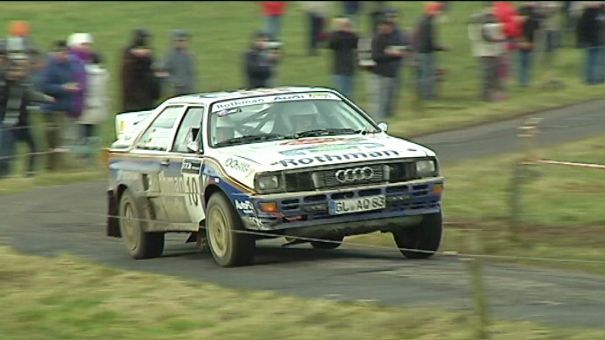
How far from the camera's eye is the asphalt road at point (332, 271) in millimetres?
9320

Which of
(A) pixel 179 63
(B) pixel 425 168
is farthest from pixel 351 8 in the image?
(B) pixel 425 168

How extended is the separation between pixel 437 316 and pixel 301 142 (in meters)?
3.41

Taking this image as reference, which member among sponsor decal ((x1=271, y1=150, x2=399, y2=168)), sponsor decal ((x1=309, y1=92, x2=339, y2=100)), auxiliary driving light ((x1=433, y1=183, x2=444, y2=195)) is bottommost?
auxiliary driving light ((x1=433, y1=183, x2=444, y2=195))

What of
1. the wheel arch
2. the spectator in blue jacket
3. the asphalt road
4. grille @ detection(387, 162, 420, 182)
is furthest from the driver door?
the spectator in blue jacket

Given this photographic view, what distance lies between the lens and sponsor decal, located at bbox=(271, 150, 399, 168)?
11.3 metres

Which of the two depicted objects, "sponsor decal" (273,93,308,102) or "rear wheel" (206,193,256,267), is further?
"sponsor decal" (273,93,308,102)

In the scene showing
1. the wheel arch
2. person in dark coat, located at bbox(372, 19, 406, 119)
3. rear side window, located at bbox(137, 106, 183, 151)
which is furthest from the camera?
person in dark coat, located at bbox(372, 19, 406, 119)

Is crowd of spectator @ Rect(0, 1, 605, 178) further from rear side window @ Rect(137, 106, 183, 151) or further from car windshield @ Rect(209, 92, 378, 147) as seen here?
car windshield @ Rect(209, 92, 378, 147)

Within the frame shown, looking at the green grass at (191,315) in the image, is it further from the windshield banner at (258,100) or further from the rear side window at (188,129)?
the windshield banner at (258,100)

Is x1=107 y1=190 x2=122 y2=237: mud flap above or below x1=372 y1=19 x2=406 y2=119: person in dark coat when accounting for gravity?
below

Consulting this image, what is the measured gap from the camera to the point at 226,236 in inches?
459

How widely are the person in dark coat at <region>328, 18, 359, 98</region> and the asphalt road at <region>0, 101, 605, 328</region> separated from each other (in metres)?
5.90

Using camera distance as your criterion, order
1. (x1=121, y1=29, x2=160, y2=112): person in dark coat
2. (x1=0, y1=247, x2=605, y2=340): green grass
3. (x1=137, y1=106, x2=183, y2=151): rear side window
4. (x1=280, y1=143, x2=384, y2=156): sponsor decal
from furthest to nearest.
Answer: (x1=121, y1=29, x2=160, y2=112): person in dark coat < (x1=137, y1=106, x2=183, y2=151): rear side window < (x1=280, y1=143, x2=384, y2=156): sponsor decal < (x1=0, y1=247, x2=605, y2=340): green grass

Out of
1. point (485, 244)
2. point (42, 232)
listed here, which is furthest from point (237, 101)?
point (42, 232)
